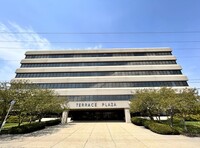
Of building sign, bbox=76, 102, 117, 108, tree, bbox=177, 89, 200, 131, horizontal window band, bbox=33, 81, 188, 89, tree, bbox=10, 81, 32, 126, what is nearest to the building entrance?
building sign, bbox=76, 102, 117, 108

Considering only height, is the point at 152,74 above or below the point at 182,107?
above

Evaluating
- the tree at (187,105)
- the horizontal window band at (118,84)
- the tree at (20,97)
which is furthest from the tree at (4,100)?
the horizontal window band at (118,84)

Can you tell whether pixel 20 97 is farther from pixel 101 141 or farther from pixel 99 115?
pixel 99 115

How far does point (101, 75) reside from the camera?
1500 inches

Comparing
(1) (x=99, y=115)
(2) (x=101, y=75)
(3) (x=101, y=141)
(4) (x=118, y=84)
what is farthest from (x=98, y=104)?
(3) (x=101, y=141)

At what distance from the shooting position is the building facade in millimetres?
33812

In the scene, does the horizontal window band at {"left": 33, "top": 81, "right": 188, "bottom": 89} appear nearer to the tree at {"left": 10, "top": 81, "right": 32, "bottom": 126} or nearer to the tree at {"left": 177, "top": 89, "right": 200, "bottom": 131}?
the tree at {"left": 10, "top": 81, "right": 32, "bottom": 126}

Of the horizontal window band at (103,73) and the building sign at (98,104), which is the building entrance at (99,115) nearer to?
the building sign at (98,104)

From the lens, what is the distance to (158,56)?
136 ft

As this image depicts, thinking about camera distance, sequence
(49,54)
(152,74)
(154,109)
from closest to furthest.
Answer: (154,109) → (152,74) → (49,54)

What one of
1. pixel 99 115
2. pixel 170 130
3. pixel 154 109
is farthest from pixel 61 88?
pixel 170 130

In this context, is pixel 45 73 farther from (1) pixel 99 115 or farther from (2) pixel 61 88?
(1) pixel 99 115

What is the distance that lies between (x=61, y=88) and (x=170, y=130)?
2830cm

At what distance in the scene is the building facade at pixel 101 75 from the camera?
111ft
